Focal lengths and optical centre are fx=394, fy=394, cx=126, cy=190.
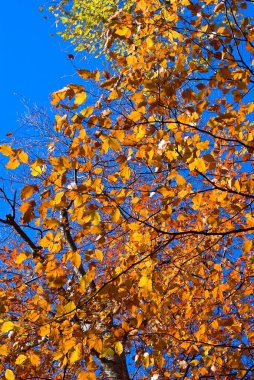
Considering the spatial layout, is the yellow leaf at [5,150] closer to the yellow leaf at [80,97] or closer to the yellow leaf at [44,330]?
the yellow leaf at [80,97]

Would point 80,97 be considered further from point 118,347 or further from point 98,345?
point 118,347

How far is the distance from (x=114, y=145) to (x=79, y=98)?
51cm

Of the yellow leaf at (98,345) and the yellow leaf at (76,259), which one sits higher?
the yellow leaf at (76,259)

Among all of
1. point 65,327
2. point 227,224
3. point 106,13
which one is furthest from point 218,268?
point 106,13

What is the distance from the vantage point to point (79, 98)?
3.40 metres

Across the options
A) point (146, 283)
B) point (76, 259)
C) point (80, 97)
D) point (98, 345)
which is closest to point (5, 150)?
point (80, 97)

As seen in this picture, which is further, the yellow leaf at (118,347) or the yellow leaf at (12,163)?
the yellow leaf at (118,347)

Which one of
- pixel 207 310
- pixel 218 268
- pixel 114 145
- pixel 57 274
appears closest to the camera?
pixel 114 145

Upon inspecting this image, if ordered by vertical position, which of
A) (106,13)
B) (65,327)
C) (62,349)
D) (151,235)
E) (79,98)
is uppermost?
(106,13)

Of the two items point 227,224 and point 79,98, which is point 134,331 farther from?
point 79,98

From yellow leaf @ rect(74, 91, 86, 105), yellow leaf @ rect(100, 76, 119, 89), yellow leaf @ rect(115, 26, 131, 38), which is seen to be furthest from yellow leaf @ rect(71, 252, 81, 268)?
yellow leaf @ rect(115, 26, 131, 38)

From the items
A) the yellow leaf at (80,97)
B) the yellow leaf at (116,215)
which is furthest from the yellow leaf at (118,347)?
the yellow leaf at (80,97)

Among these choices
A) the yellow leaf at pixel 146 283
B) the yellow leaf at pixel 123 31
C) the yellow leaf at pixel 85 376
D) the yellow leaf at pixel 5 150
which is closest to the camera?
the yellow leaf at pixel 5 150

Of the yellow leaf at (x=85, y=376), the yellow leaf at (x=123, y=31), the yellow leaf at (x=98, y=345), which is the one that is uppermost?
the yellow leaf at (x=123, y=31)
